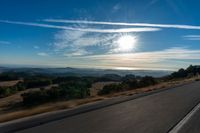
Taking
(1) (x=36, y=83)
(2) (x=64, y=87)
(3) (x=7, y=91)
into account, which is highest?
(2) (x=64, y=87)

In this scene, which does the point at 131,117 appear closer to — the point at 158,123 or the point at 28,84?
the point at 158,123

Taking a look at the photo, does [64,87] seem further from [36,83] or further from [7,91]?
[36,83]

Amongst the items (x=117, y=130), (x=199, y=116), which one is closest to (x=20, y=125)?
(x=117, y=130)

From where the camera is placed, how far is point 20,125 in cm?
1094

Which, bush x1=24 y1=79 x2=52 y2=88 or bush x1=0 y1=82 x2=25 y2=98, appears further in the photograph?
bush x1=24 y1=79 x2=52 y2=88

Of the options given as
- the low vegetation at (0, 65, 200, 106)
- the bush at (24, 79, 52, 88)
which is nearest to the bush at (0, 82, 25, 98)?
the low vegetation at (0, 65, 200, 106)

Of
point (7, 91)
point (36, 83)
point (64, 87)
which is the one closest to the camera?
point (64, 87)

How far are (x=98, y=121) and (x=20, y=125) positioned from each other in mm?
2679

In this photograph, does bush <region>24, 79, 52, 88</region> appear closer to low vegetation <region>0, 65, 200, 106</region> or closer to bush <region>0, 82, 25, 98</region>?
low vegetation <region>0, 65, 200, 106</region>

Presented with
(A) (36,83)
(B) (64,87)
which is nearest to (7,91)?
(A) (36,83)

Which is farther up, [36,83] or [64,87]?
[64,87]

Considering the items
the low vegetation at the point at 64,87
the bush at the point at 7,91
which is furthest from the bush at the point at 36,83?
the bush at the point at 7,91

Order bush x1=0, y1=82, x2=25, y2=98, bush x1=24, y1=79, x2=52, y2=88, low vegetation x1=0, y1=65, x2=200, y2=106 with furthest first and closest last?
bush x1=24, y1=79, x2=52, y2=88, bush x1=0, y1=82, x2=25, y2=98, low vegetation x1=0, y1=65, x2=200, y2=106

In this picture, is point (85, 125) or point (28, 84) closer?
point (85, 125)
